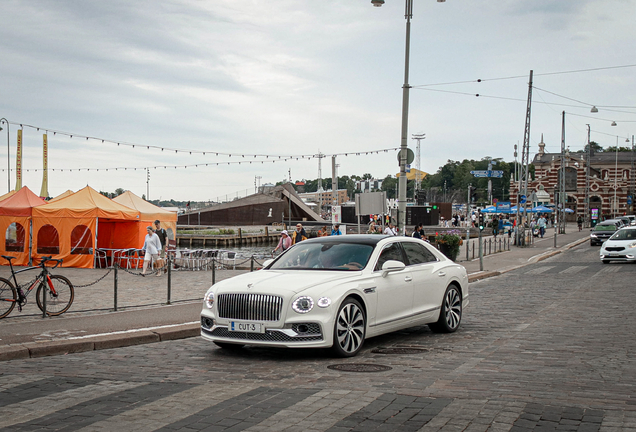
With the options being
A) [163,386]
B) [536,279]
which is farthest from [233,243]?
[163,386]

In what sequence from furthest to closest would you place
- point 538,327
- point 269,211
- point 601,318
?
point 269,211, point 601,318, point 538,327

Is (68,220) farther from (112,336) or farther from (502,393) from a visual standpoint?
(502,393)

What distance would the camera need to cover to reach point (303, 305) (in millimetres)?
7711

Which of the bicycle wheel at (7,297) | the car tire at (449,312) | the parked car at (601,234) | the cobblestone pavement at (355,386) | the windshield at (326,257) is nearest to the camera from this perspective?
the cobblestone pavement at (355,386)

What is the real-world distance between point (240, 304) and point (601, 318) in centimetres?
718

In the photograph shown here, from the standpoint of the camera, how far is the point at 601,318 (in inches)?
463

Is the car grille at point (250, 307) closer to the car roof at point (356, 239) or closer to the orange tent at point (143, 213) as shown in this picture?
the car roof at point (356, 239)

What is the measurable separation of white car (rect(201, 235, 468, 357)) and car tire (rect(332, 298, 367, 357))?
0.01m

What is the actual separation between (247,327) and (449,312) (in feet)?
12.5

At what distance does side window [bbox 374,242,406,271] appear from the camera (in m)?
9.04

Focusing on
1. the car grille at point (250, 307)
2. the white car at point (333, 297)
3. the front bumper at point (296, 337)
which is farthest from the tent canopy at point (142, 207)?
the front bumper at point (296, 337)

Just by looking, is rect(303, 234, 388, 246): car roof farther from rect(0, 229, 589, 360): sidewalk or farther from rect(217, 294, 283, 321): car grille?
rect(0, 229, 589, 360): sidewalk

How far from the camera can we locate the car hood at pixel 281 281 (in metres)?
7.86

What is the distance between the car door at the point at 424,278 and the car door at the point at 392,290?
0.17 meters
